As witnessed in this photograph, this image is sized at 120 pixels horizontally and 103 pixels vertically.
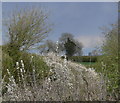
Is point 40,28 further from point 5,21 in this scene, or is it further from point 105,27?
point 105,27

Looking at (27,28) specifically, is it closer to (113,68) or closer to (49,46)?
(49,46)

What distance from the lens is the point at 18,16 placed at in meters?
9.26

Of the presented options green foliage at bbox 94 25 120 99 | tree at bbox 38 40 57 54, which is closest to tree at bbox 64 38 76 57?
tree at bbox 38 40 57 54

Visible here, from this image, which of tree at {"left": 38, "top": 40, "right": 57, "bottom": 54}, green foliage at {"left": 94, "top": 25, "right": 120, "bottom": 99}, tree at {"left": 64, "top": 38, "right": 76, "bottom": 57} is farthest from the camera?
tree at {"left": 38, "top": 40, "right": 57, "bottom": 54}

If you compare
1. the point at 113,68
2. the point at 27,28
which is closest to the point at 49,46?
the point at 27,28

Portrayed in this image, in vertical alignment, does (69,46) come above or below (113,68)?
below

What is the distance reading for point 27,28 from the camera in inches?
350

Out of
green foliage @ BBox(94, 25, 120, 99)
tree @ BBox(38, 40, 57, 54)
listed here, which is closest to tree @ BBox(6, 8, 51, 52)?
tree @ BBox(38, 40, 57, 54)

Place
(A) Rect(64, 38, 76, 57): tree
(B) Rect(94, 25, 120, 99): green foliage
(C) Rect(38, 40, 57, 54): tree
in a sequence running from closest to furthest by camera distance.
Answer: (B) Rect(94, 25, 120, 99): green foliage → (A) Rect(64, 38, 76, 57): tree → (C) Rect(38, 40, 57, 54): tree

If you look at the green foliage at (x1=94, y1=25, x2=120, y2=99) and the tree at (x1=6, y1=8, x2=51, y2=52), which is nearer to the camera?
the green foliage at (x1=94, y1=25, x2=120, y2=99)

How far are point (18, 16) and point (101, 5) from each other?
499 cm

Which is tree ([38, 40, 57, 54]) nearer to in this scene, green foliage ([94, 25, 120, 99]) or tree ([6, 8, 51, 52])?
tree ([6, 8, 51, 52])

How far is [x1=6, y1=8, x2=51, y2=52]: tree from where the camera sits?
8734mm

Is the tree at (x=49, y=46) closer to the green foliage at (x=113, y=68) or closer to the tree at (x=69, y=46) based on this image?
the tree at (x=69, y=46)
